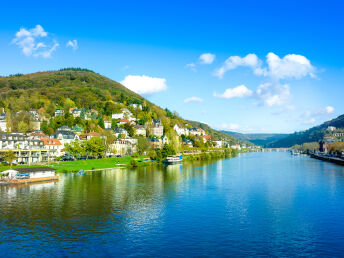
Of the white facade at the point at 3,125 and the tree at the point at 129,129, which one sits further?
the tree at the point at 129,129

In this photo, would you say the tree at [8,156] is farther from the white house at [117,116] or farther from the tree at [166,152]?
the white house at [117,116]

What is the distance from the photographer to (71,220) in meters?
34.1

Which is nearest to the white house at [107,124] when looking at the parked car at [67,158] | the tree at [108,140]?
the tree at [108,140]

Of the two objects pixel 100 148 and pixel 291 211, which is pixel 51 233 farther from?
pixel 100 148

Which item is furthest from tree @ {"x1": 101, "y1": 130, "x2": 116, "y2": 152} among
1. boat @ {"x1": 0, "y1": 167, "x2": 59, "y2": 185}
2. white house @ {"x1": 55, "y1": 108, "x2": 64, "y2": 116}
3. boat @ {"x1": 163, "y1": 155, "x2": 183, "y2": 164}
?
boat @ {"x1": 0, "y1": 167, "x2": 59, "y2": 185}

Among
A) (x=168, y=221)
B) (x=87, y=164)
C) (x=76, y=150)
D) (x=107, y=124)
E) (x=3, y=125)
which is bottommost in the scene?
(x=168, y=221)

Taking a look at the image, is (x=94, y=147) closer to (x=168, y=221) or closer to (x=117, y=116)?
(x=168, y=221)

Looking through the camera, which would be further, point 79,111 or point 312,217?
point 79,111

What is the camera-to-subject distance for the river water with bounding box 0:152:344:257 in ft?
86.9

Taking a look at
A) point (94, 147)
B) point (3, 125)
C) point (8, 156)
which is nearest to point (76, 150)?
point (94, 147)

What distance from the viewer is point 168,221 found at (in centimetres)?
3425

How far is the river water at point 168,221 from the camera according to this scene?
26.5 metres

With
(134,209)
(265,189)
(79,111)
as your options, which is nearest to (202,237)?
(134,209)

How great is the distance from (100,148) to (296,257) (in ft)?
265
